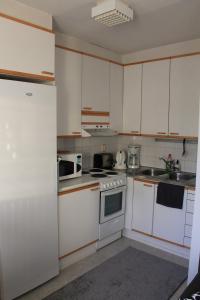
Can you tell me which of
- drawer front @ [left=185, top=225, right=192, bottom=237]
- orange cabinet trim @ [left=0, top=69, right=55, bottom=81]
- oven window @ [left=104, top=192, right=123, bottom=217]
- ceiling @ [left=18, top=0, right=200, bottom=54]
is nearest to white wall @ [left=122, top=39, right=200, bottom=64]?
ceiling @ [left=18, top=0, right=200, bottom=54]

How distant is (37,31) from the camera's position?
2129 millimetres

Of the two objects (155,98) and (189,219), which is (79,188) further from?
(155,98)

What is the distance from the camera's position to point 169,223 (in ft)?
9.53

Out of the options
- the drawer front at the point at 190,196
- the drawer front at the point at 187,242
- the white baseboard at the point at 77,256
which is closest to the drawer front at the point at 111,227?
the white baseboard at the point at 77,256

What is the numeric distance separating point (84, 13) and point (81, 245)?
2.33 meters

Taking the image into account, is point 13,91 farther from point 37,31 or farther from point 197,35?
point 197,35

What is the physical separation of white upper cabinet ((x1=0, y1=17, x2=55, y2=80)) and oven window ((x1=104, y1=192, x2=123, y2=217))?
1.57 meters

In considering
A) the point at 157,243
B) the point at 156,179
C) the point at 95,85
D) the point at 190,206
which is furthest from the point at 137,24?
the point at 157,243

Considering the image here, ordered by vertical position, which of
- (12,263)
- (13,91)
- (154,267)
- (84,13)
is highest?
(84,13)

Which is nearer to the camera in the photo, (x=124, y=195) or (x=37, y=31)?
(x=37, y=31)

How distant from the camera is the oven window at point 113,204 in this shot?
301 centimetres

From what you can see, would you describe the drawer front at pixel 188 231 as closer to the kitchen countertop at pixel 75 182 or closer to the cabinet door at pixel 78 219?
the cabinet door at pixel 78 219

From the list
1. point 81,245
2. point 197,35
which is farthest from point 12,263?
point 197,35

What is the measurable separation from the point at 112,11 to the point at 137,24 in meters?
0.58
